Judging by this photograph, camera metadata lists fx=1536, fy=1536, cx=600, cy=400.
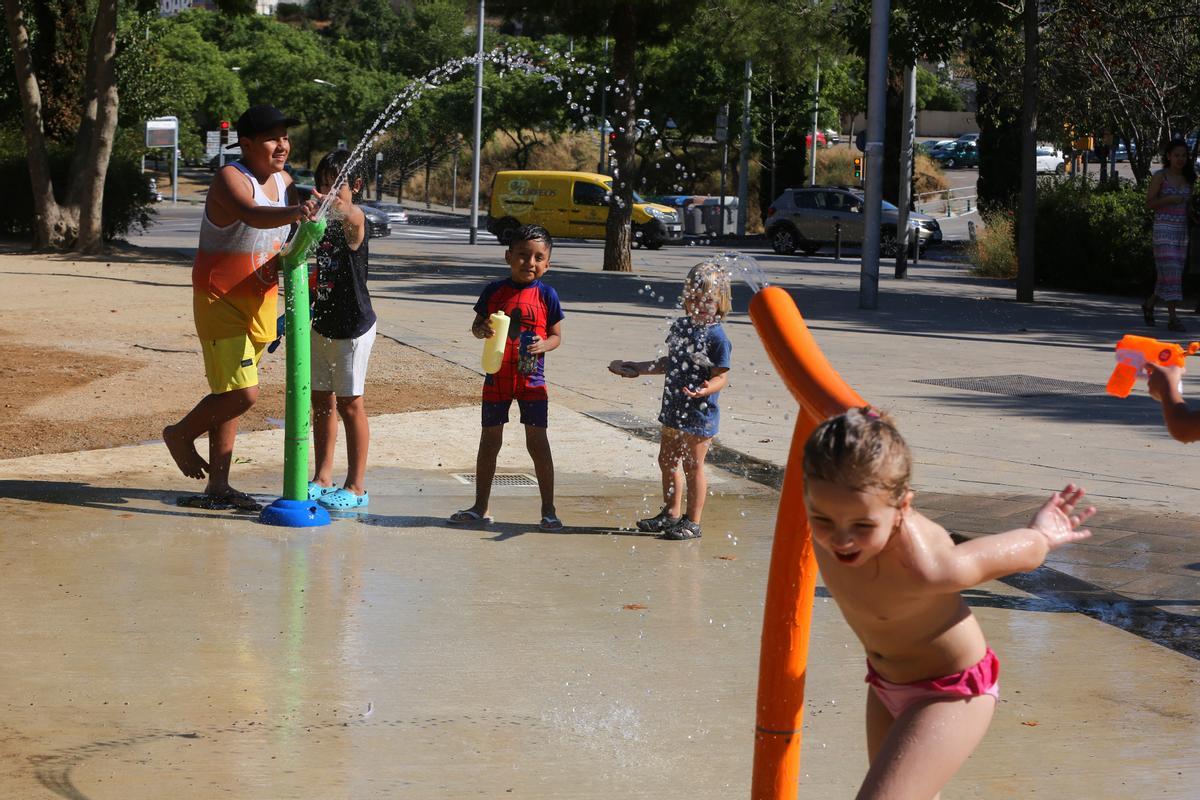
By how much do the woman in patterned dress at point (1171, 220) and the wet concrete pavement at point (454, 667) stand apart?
9187mm

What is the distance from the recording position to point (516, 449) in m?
9.06

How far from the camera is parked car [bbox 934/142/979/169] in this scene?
2943 inches

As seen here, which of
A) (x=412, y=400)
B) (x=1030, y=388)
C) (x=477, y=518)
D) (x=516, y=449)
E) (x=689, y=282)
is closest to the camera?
(x=689, y=282)

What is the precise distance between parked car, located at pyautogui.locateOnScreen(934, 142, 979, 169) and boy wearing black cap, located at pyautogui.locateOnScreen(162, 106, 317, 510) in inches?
2764

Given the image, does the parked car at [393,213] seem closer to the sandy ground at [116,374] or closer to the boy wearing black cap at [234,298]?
the sandy ground at [116,374]

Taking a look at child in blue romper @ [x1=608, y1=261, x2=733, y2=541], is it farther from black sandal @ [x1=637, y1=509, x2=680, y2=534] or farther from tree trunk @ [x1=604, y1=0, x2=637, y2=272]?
tree trunk @ [x1=604, y1=0, x2=637, y2=272]

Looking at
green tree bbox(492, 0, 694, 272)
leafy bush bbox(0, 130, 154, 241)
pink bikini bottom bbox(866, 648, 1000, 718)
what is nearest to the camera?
pink bikini bottom bbox(866, 648, 1000, 718)

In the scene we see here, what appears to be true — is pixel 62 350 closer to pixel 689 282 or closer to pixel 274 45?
pixel 689 282

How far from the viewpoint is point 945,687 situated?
2.76 m

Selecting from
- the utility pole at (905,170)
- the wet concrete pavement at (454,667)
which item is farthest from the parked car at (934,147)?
the wet concrete pavement at (454,667)

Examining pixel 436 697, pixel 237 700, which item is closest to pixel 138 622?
pixel 237 700

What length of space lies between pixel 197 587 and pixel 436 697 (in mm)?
1537

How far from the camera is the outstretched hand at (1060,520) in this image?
2.79 meters

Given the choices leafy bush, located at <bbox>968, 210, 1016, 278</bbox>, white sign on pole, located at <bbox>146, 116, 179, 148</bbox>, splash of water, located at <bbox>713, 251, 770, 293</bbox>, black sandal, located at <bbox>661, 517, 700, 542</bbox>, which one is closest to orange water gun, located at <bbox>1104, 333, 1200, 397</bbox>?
splash of water, located at <bbox>713, 251, 770, 293</bbox>
